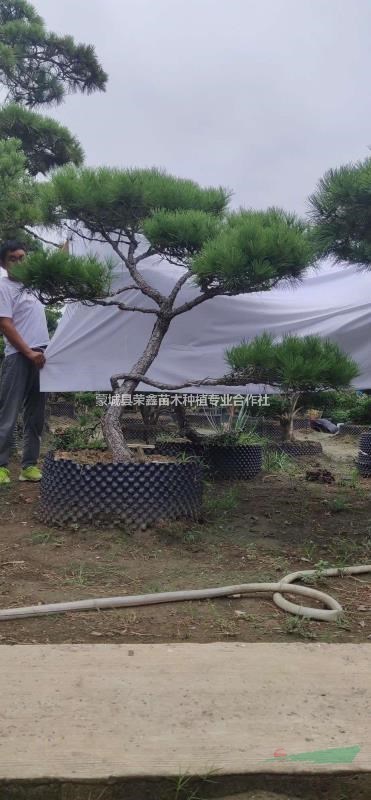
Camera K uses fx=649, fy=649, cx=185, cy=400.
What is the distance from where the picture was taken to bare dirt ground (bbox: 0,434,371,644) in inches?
72.5

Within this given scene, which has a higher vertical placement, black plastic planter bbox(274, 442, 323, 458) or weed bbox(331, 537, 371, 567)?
black plastic planter bbox(274, 442, 323, 458)

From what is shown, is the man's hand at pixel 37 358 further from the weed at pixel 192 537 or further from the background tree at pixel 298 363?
the weed at pixel 192 537

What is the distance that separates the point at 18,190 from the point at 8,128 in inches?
105

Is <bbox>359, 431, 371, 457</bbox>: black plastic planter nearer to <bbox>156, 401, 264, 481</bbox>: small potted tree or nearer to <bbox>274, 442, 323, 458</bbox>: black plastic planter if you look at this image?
<bbox>274, 442, 323, 458</bbox>: black plastic planter

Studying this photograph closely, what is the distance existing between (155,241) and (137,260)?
0.37m

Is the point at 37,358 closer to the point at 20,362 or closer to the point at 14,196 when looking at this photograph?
the point at 20,362

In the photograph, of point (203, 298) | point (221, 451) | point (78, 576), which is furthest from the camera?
point (221, 451)

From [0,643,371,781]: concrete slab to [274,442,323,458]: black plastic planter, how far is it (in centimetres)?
446

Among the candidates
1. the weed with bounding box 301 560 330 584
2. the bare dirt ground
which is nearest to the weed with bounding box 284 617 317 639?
the bare dirt ground

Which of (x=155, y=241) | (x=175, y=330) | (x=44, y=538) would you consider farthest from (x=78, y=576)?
(x=175, y=330)

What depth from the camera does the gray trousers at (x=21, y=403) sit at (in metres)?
3.36

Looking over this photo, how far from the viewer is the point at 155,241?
3107 millimetres

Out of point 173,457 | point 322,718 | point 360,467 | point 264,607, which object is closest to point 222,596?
point 264,607

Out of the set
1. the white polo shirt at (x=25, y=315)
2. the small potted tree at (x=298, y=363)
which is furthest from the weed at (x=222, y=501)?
the white polo shirt at (x=25, y=315)
